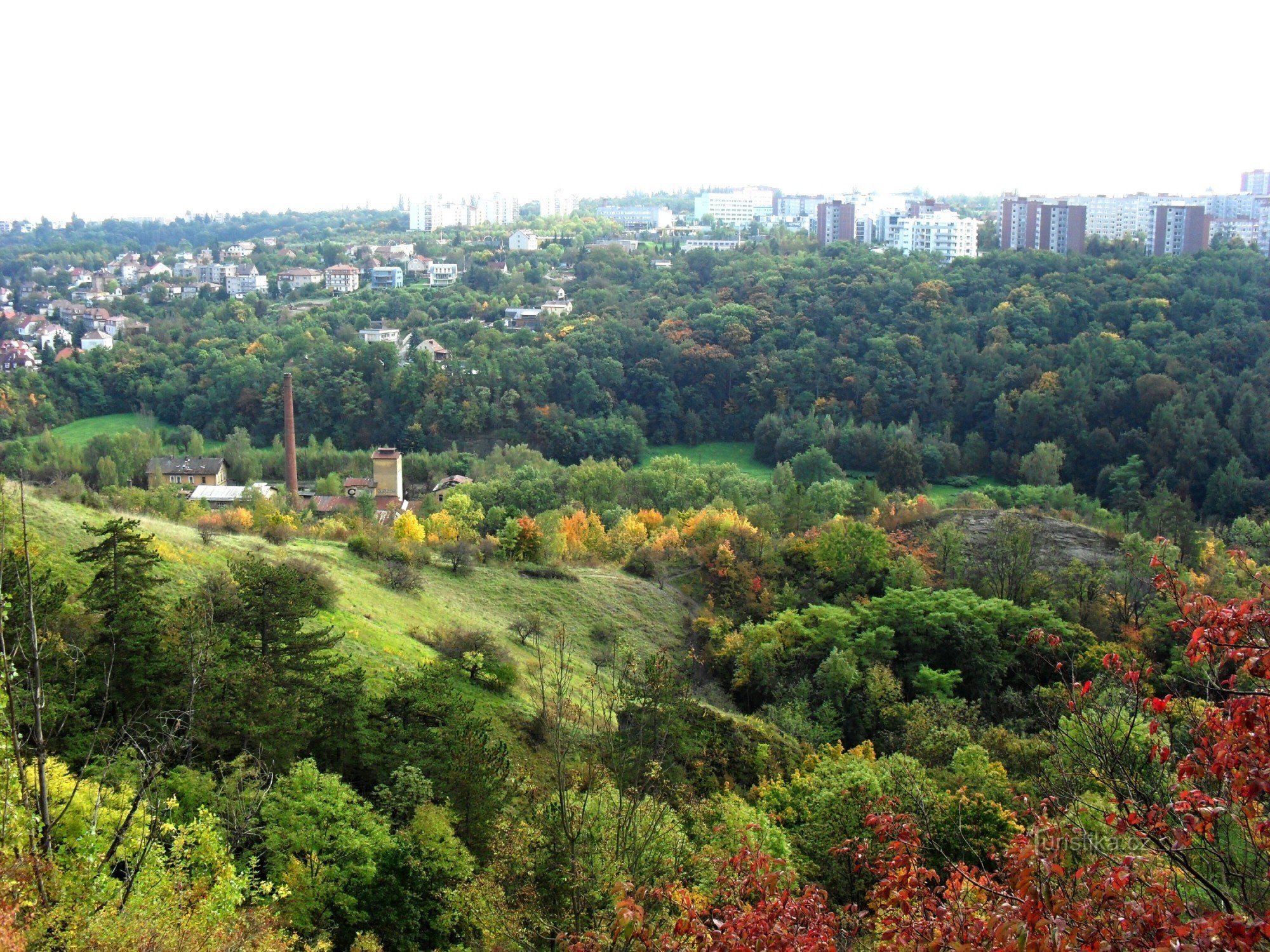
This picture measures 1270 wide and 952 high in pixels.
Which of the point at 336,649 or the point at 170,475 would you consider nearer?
the point at 336,649

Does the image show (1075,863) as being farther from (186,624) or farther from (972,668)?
(972,668)

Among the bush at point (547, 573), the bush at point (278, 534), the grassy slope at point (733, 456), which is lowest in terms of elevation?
the grassy slope at point (733, 456)

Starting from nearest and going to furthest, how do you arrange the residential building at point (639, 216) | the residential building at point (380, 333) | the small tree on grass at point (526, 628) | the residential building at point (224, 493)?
the small tree on grass at point (526, 628)
the residential building at point (224, 493)
the residential building at point (380, 333)
the residential building at point (639, 216)

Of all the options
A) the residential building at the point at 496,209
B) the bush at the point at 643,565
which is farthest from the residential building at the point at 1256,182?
the bush at the point at 643,565

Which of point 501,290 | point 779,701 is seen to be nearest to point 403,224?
point 501,290

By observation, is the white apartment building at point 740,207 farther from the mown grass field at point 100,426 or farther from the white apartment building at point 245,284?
the mown grass field at point 100,426

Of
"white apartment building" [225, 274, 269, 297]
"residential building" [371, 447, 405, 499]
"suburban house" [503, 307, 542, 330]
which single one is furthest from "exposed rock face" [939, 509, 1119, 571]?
"white apartment building" [225, 274, 269, 297]

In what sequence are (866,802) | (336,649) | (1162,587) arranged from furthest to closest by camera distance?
(336,649)
(866,802)
(1162,587)

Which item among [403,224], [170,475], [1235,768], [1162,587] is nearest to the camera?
[1235,768]
